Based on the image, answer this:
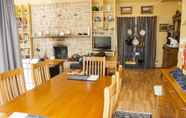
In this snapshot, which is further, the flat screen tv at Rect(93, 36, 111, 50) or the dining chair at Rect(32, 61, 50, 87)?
the flat screen tv at Rect(93, 36, 111, 50)

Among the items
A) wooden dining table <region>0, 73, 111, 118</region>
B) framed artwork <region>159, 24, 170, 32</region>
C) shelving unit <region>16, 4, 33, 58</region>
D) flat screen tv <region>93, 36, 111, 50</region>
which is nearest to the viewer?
wooden dining table <region>0, 73, 111, 118</region>

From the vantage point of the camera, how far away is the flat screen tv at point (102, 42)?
7270 millimetres

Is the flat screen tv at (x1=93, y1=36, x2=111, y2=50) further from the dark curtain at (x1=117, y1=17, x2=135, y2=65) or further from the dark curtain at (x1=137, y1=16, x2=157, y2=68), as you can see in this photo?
the dark curtain at (x1=137, y1=16, x2=157, y2=68)

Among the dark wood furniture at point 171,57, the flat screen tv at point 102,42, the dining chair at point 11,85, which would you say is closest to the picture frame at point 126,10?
the flat screen tv at point 102,42

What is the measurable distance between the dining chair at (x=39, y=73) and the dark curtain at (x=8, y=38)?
1.68 ft

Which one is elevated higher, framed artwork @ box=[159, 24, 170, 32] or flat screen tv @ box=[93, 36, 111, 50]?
framed artwork @ box=[159, 24, 170, 32]

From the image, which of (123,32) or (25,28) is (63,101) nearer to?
(123,32)

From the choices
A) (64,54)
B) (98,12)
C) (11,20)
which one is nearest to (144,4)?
(98,12)

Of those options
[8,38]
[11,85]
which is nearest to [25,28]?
[8,38]

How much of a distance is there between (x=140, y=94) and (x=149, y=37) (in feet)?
11.0

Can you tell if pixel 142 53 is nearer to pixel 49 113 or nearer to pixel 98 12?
pixel 98 12

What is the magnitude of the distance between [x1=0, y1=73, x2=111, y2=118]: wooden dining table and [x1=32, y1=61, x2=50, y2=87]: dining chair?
8.3 inches

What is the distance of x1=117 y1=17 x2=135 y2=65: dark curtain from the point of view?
7.07 meters

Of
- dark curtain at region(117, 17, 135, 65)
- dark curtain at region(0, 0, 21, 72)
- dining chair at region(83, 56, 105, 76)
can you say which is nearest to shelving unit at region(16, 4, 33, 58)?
dark curtain at region(117, 17, 135, 65)
